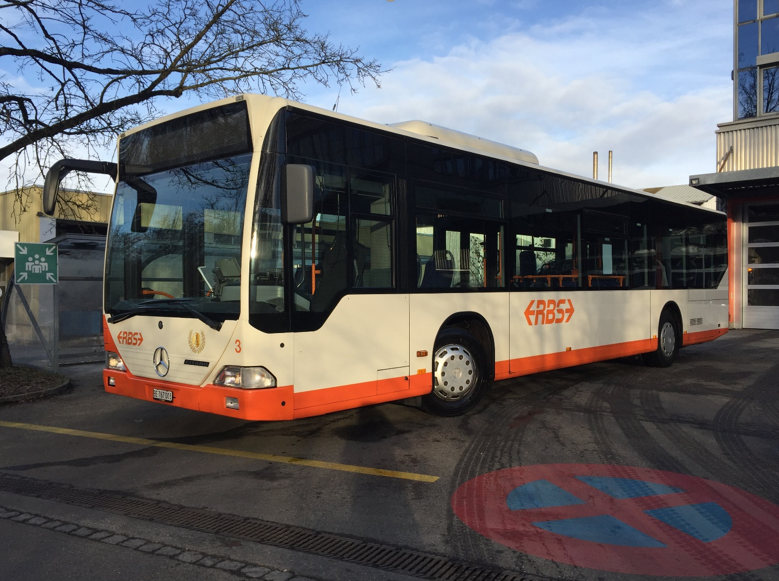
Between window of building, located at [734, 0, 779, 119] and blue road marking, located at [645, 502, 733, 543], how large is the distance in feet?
57.4

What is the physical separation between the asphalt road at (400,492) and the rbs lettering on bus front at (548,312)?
112 cm

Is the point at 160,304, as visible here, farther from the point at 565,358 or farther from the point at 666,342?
the point at 666,342

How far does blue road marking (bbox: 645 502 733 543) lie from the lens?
13.8 ft

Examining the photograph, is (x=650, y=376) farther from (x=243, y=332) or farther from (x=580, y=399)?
(x=243, y=332)

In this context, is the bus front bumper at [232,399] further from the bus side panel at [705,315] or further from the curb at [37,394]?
the bus side panel at [705,315]

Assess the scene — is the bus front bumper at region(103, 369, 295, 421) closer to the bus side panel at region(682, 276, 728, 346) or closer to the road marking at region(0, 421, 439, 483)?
the road marking at region(0, 421, 439, 483)

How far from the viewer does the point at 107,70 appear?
36.7 feet

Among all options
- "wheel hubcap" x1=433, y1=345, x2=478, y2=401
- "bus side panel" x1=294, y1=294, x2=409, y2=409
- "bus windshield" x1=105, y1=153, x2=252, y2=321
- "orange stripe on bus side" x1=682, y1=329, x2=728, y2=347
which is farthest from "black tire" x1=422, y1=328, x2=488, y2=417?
"orange stripe on bus side" x1=682, y1=329, x2=728, y2=347

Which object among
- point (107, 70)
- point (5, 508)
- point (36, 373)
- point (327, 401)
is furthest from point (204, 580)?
point (107, 70)

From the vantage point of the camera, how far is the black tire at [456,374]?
24.0 ft

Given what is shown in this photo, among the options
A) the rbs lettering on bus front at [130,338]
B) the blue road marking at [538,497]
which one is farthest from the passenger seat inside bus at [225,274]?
the blue road marking at [538,497]

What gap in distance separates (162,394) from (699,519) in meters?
4.55

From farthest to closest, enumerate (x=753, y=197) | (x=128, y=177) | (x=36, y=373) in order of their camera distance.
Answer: (x=753, y=197) < (x=36, y=373) < (x=128, y=177)

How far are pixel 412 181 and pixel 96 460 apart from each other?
4.14m
